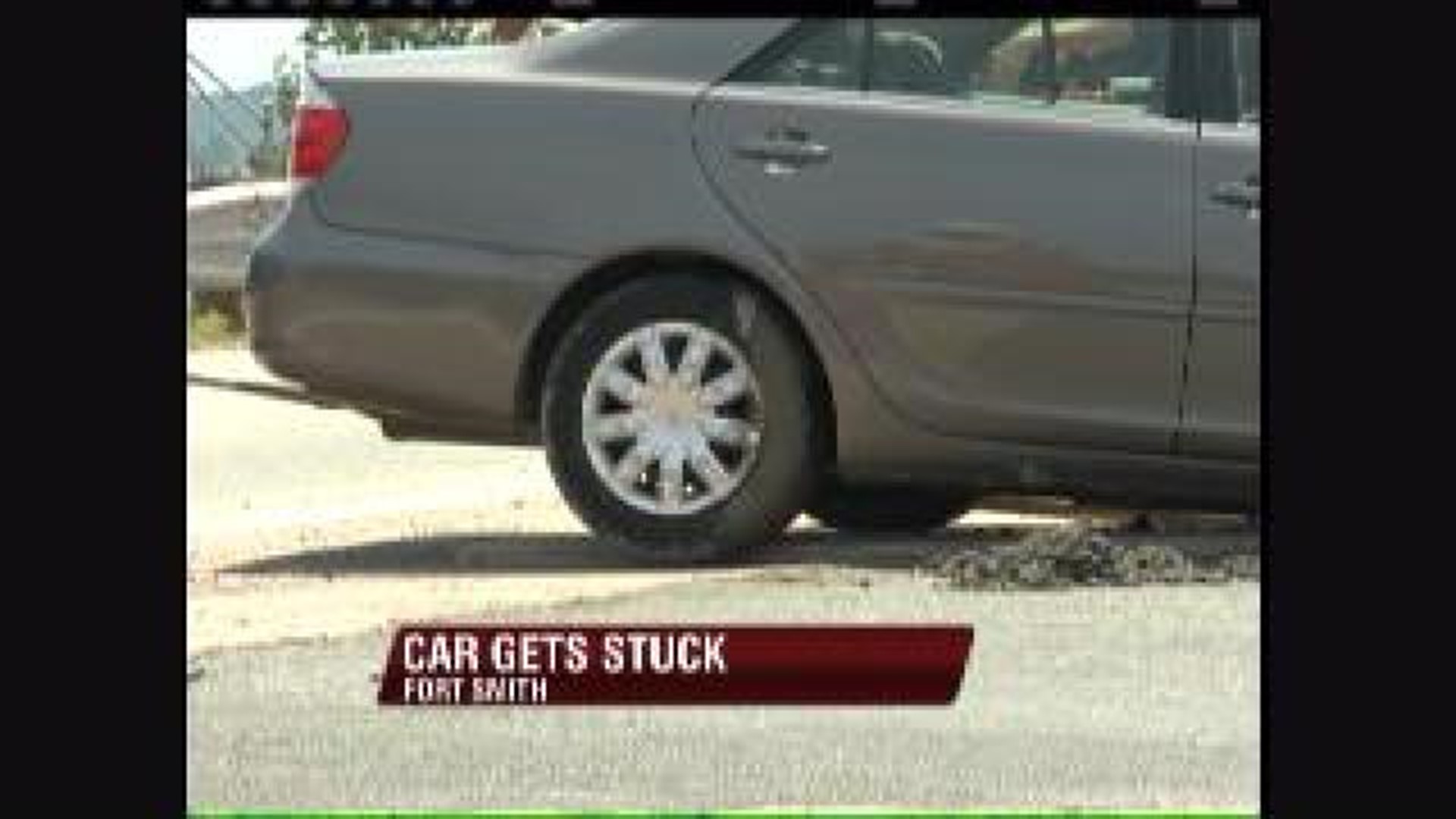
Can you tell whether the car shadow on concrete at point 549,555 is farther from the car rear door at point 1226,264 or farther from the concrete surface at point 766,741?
the concrete surface at point 766,741

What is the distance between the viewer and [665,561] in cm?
833

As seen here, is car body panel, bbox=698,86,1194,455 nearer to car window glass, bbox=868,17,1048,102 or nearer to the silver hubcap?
car window glass, bbox=868,17,1048,102

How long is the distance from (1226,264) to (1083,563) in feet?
2.56

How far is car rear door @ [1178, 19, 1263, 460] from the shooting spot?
320 inches

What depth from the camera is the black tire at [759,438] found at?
835 cm

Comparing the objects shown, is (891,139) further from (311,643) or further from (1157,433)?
(311,643)

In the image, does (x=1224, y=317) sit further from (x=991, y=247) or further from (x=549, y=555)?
(x=549, y=555)

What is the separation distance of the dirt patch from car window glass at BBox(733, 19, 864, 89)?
1.16m

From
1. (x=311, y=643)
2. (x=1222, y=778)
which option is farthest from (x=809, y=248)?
(x=1222, y=778)

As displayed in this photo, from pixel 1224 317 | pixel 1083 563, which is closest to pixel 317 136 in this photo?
pixel 1083 563

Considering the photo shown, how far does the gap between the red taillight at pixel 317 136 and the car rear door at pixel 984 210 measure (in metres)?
0.88

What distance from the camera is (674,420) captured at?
8344 millimetres

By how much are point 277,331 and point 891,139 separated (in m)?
1.58

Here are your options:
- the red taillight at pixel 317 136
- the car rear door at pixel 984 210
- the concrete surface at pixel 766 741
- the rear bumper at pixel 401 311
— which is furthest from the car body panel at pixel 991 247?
the concrete surface at pixel 766 741
